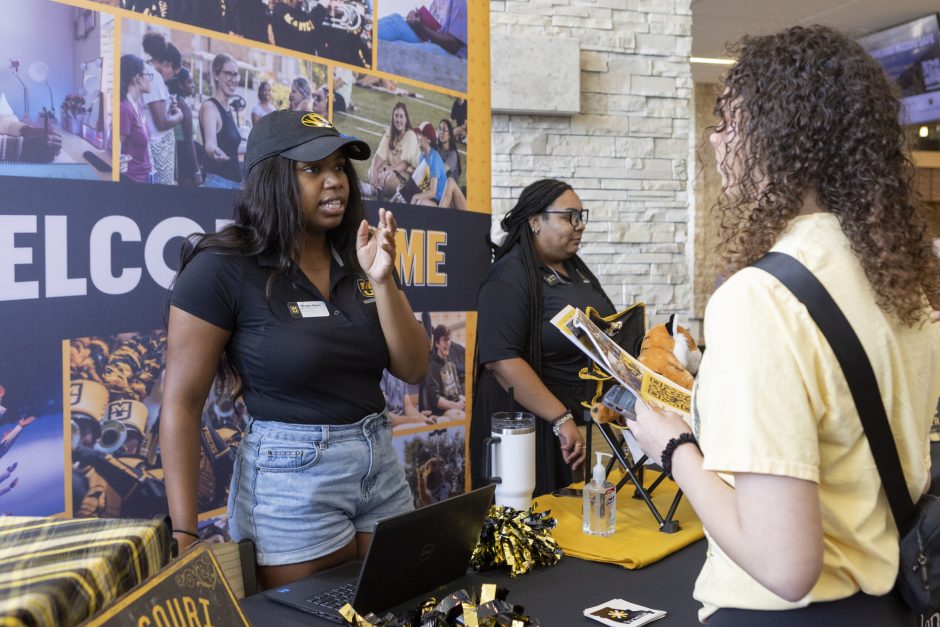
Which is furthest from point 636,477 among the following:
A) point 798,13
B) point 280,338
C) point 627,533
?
point 798,13

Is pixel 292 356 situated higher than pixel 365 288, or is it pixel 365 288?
pixel 365 288

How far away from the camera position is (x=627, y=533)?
1661 mm

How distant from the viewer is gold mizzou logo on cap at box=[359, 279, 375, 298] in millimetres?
1808

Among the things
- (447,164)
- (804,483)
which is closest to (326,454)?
(804,483)

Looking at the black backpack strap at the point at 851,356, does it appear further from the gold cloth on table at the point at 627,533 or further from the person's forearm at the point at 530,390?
the person's forearm at the point at 530,390

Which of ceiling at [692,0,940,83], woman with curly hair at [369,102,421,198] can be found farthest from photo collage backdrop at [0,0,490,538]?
ceiling at [692,0,940,83]

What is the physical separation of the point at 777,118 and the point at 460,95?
2.03 meters

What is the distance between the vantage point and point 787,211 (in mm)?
945

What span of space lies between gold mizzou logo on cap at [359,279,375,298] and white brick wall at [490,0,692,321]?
2805 mm

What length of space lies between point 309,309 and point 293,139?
36cm

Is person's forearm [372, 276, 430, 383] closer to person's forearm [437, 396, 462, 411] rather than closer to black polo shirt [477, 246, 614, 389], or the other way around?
black polo shirt [477, 246, 614, 389]

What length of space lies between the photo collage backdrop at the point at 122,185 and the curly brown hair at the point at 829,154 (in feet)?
4.03

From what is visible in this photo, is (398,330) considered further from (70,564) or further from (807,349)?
(70,564)

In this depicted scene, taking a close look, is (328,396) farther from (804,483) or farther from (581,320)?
(804,483)
